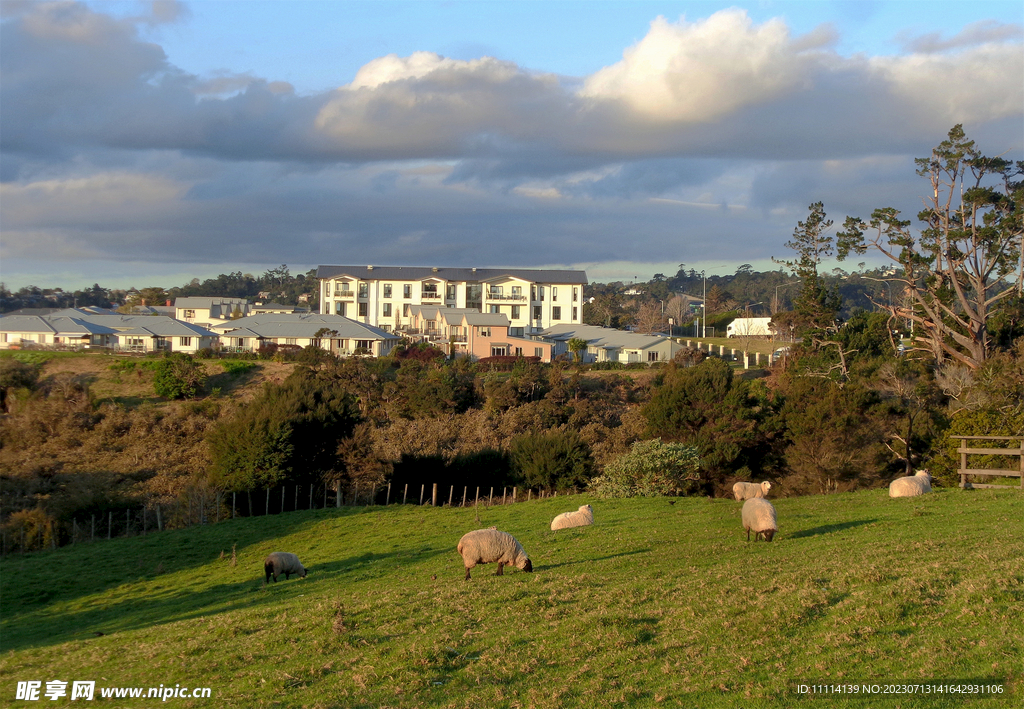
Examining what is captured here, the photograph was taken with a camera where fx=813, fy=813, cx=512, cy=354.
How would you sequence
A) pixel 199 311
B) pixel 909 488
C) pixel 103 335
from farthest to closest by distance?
pixel 199 311, pixel 103 335, pixel 909 488

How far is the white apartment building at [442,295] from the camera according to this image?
370 feet

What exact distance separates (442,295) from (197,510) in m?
81.7

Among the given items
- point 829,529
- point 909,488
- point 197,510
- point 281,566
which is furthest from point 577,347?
point 281,566

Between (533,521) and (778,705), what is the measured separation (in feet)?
59.0

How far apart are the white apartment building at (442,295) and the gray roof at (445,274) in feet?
0.46

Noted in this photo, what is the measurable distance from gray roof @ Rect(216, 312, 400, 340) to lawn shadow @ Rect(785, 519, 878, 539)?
7207 cm

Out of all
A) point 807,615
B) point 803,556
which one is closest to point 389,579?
point 803,556

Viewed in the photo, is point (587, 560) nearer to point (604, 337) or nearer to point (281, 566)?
point (281, 566)

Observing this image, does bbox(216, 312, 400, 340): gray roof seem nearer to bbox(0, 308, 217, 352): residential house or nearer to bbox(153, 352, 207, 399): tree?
bbox(0, 308, 217, 352): residential house

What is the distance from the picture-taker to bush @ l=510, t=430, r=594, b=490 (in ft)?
133

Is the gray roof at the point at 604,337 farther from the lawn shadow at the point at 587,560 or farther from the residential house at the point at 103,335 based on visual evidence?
the lawn shadow at the point at 587,560

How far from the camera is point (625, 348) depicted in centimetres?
8800

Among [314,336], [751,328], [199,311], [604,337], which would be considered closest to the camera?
[314,336]

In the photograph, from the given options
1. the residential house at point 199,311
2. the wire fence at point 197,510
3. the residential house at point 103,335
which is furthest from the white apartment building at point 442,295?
the wire fence at point 197,510
